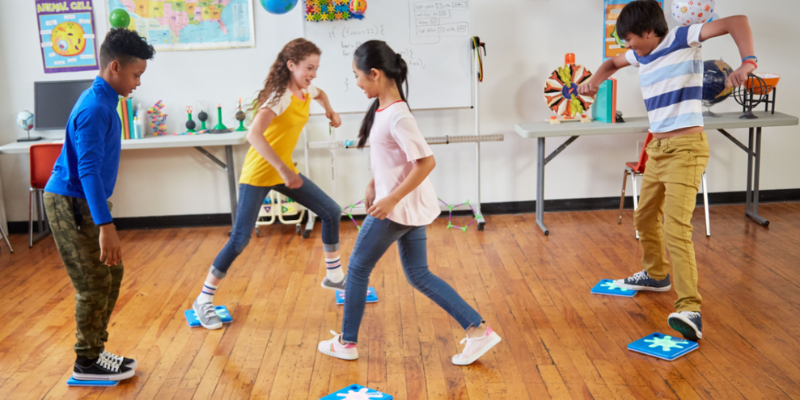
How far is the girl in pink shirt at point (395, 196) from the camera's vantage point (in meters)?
2.19

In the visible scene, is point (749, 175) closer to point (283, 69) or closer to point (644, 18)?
point (644, 18)

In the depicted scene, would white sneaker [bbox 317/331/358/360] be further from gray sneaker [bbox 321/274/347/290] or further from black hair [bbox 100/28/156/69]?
black hair [bbox 100/28/156/69]

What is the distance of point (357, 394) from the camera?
Result: 2371mm

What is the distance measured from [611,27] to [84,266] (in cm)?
385

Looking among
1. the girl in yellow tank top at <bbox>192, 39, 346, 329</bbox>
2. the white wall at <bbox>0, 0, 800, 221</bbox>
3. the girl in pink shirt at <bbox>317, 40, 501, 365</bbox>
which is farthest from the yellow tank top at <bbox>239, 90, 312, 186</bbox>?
the white wall at <bbox>0, 0, 800, 221</bbox>

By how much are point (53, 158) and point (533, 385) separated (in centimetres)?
348

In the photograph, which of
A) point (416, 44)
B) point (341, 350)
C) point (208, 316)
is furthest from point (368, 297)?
point (416, 44)

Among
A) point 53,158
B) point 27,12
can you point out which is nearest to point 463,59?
point 53,158

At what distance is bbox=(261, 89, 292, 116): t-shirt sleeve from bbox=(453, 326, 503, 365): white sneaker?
1.23 m

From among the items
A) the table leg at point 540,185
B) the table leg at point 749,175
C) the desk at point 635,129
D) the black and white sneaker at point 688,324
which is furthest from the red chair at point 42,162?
the table leg at point 749,175

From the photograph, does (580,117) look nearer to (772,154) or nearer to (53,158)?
(772,154)

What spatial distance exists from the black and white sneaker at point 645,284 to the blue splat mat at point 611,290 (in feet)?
0.10

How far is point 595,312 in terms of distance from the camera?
120 inches

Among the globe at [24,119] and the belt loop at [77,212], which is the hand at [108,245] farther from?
the globe at [24,119]
